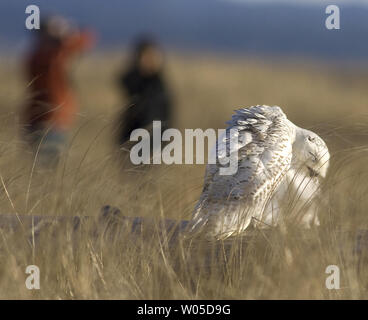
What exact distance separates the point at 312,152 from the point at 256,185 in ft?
1.28

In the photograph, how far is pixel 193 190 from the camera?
380cm

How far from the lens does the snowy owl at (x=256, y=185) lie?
332 cm

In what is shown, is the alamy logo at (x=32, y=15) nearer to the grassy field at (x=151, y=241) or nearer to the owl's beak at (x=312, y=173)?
the grassy field at (x=151, y=241)

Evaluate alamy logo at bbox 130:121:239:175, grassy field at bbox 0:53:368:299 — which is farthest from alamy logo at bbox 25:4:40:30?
alamy logo at bbox 130:121:239:175

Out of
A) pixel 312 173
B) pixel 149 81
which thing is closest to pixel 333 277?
pixel 312 173

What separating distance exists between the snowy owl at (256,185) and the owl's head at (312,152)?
1 centimetres

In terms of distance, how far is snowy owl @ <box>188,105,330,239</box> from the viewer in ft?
10.9

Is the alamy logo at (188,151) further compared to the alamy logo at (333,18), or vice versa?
the alamy logo at (333,18)

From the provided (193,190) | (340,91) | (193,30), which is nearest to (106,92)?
(340,91)

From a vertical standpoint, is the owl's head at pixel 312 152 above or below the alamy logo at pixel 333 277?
above

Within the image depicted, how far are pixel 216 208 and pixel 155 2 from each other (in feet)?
589

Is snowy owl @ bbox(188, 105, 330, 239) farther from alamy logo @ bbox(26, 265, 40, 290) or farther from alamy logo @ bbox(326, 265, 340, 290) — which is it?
alamy logo @ bbox(26, 265, 40, 290)

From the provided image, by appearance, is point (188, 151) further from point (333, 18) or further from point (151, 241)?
point (333, 18)

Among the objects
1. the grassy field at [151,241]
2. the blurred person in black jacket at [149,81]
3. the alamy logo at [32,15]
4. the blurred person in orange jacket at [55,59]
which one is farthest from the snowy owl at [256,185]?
the blurred person in black jacket at [149,81]
